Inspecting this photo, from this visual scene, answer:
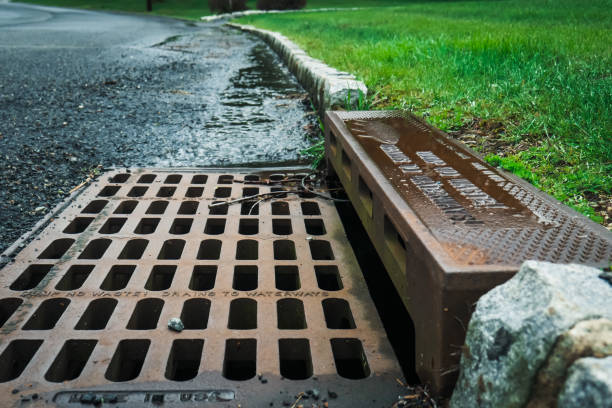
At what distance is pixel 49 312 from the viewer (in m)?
1.89

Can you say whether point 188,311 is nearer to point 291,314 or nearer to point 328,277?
point 291,314

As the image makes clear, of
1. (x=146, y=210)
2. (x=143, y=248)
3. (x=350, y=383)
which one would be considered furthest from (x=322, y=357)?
→ (x=146, y=210)

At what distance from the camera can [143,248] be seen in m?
2.36

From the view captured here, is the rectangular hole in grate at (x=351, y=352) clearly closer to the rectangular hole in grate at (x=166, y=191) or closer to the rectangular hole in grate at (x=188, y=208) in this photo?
the rectangular hole in grate at (x=188, y=208)

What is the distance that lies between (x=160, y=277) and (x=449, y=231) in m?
1.33

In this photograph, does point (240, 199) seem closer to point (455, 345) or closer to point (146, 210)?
point (146, 210)

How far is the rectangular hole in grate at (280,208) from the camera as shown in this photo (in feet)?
9.10

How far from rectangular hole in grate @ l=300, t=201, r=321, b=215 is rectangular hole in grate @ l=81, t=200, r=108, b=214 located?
1060 millimetres

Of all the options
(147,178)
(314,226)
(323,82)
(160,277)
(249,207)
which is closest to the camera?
(160,277)

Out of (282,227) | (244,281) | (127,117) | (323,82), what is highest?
(323,82)

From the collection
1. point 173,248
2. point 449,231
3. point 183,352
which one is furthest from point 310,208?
point 449,231

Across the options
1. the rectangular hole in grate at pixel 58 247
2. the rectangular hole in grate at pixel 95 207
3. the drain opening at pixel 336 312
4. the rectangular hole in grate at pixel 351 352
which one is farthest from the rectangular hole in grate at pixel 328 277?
the rectangular hole in grate at pixel 95 207

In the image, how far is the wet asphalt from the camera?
320cm

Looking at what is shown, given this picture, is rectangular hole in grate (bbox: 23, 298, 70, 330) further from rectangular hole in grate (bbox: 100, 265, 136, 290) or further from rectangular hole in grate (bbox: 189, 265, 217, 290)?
rectangular hole in grate (bbox: 189, 265, 217, 290)
